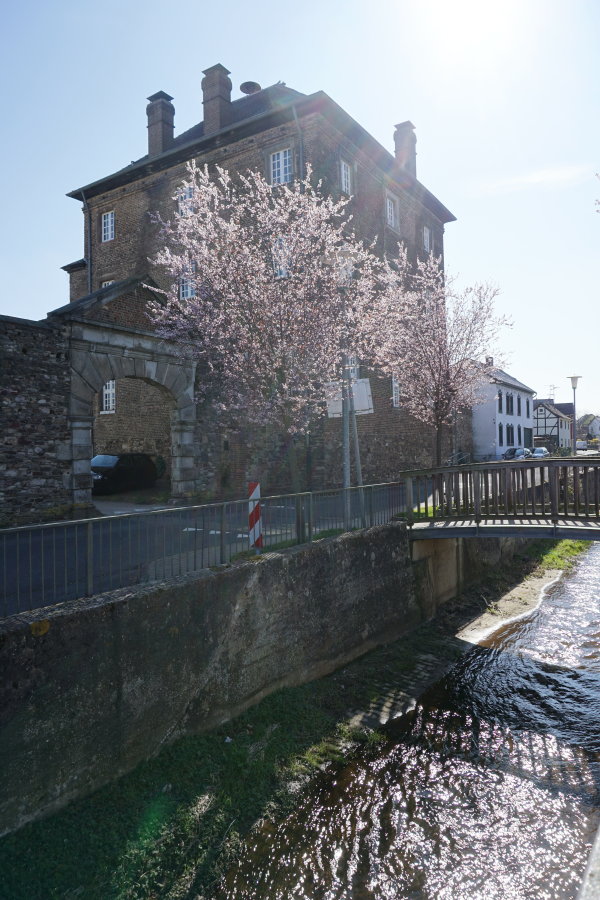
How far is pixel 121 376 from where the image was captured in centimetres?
1565

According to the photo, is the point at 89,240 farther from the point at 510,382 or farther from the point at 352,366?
the point at 510,382

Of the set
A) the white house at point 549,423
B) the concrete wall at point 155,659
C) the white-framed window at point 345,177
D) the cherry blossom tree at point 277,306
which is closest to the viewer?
the concrete wall at point 155,659

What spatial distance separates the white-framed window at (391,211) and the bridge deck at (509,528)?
16.9 metres

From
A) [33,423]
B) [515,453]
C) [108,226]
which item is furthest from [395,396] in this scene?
[515,453]

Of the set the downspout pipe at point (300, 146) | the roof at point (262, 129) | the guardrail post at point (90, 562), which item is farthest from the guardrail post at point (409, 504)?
the roof at point (262, 129)

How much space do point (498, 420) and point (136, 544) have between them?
36705 millimetres

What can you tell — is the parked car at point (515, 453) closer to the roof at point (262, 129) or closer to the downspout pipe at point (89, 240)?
the roof at point (262, 129)

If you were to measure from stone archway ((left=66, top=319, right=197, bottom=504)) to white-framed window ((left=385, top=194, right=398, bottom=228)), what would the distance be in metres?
12.3

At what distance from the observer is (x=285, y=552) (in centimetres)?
851

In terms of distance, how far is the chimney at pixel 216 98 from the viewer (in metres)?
22.0

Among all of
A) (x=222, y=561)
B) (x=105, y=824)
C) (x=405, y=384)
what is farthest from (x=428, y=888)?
(x=405, y=384)

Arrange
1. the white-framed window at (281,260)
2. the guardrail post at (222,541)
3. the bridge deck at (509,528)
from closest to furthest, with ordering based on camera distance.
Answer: the guardrail post at (222,541)
the bridge deck at (509,528)
the white-framed window at (281,260)

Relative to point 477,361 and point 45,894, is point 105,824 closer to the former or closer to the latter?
point 45,894

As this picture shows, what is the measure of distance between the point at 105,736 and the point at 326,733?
117 inches
